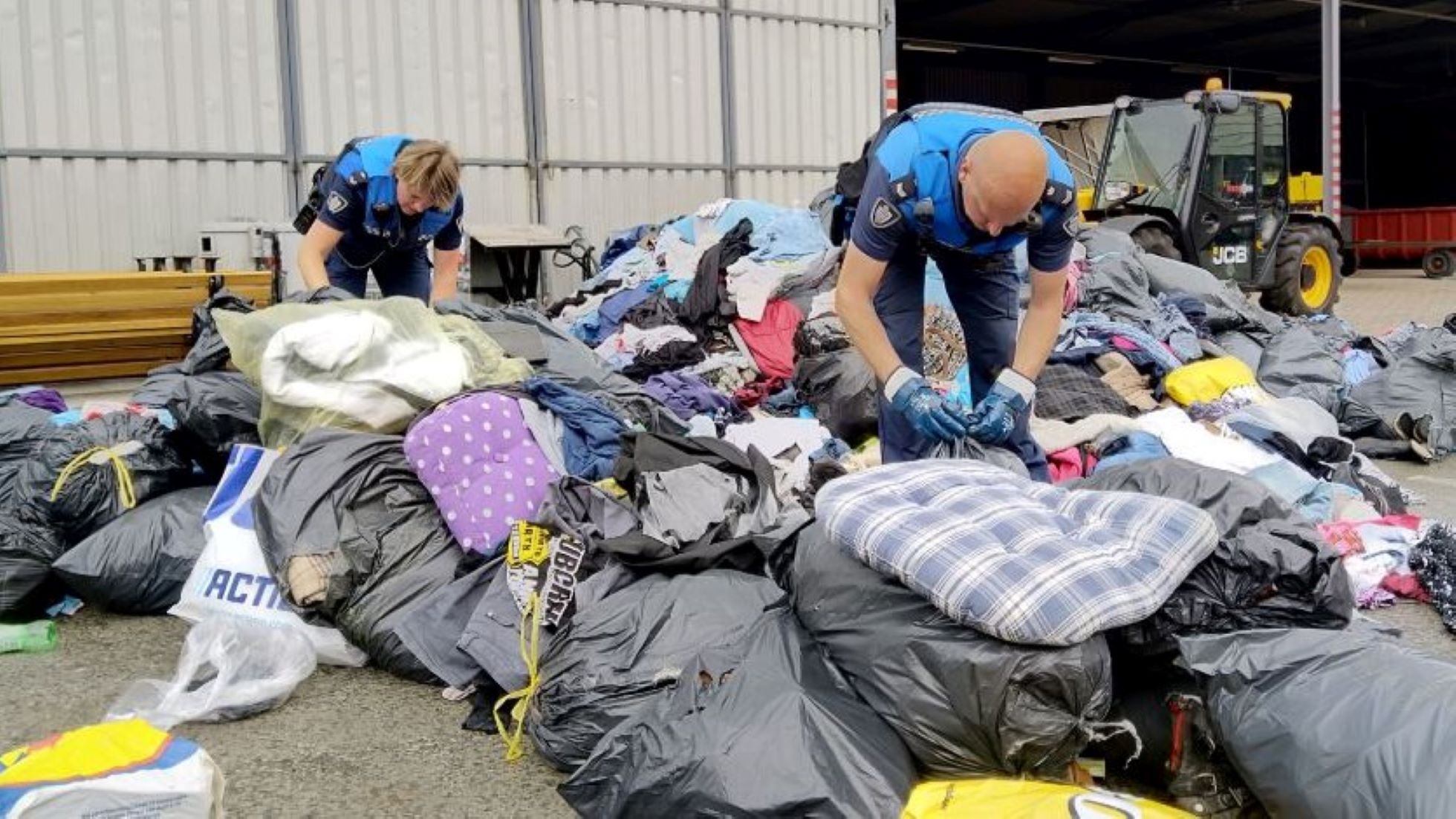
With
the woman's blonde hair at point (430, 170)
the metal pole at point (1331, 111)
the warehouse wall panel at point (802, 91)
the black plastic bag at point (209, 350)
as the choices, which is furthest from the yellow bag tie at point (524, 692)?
the metal pole at point (1331, 111)

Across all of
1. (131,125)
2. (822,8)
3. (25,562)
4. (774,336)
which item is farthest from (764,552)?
(822,8)

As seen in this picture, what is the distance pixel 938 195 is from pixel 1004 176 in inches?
12.4

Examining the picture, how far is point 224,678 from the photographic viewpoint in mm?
3148

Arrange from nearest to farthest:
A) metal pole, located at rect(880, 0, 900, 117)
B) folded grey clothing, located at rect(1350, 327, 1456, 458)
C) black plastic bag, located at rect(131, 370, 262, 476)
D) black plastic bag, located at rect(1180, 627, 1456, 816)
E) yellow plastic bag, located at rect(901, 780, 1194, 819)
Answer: black plastic bag, located at rect(1180, 627, 1456, 816) < yellow plastic bag, located at rect(901, 780, 1194, 819) < black plastic bag, located at rect(131, 370, 262, 476) < folded grey clothing, located at rect(1350, 327, 1456, 458) < metal pole, located at rect(880, 0, 900, 117)

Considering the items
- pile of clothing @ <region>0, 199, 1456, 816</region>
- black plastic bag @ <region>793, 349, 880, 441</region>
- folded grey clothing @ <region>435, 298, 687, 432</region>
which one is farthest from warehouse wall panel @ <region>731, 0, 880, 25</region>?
folded grey clothing @ <region>435, 298, 687, 432</region>

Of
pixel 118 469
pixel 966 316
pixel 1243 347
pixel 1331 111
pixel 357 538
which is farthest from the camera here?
pixel 1331 111

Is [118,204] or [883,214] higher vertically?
[118,204]

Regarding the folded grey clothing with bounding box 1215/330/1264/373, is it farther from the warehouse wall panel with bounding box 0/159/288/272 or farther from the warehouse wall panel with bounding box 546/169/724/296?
the warehouse wall panel with bounding box 0/159/288/272

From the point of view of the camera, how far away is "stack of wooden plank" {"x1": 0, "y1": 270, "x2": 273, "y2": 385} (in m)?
6.16

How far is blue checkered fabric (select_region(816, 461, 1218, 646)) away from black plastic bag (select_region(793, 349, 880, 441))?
8.20 ft

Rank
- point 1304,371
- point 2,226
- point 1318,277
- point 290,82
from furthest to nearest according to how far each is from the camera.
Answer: point 1318,277
point 290,82
point 2,226
point 1304,371

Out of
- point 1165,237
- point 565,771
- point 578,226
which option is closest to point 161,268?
point 578,226

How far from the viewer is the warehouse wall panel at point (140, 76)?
788cm

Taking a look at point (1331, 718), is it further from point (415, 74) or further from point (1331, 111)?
point (1331, 111)
